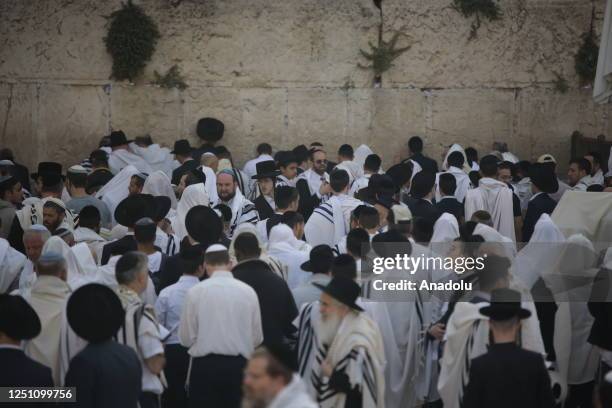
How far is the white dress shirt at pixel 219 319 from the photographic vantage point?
738 centimetres

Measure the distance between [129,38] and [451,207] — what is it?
279 inches

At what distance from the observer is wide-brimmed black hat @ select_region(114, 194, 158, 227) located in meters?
10.0

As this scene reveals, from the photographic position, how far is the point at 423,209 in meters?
11.8

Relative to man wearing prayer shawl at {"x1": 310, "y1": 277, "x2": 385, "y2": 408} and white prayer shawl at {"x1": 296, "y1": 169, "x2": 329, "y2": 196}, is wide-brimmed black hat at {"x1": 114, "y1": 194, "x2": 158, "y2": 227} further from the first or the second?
white prayer shawl at {"x1": 296, "y1": 169, "x2": 329, "y2": 196}

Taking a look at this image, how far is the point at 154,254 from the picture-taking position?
360 inches

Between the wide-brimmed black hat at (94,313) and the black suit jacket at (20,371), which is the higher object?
the wide-brimmed black hat at (94,313)

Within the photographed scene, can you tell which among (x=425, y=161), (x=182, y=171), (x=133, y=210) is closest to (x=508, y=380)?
(x=133, y=210)

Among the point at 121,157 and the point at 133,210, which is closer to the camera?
the point at 133,210

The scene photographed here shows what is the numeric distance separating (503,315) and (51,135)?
11611 mm

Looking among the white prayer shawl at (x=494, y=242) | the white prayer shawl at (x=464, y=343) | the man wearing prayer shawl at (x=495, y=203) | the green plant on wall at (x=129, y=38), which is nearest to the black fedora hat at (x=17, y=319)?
the white prayer shawl at (x=464, y=343)

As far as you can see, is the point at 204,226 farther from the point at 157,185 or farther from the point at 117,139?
the point at 117,139

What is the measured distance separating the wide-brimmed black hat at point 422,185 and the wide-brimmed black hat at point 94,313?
18.7ft

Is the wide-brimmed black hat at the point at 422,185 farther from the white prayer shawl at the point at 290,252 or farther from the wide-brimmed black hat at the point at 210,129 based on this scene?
the wide-brimmed black hat at the point at 210,129

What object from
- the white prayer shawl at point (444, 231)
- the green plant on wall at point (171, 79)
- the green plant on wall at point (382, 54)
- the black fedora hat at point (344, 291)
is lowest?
the white prayer shawl at point (444, 231)
